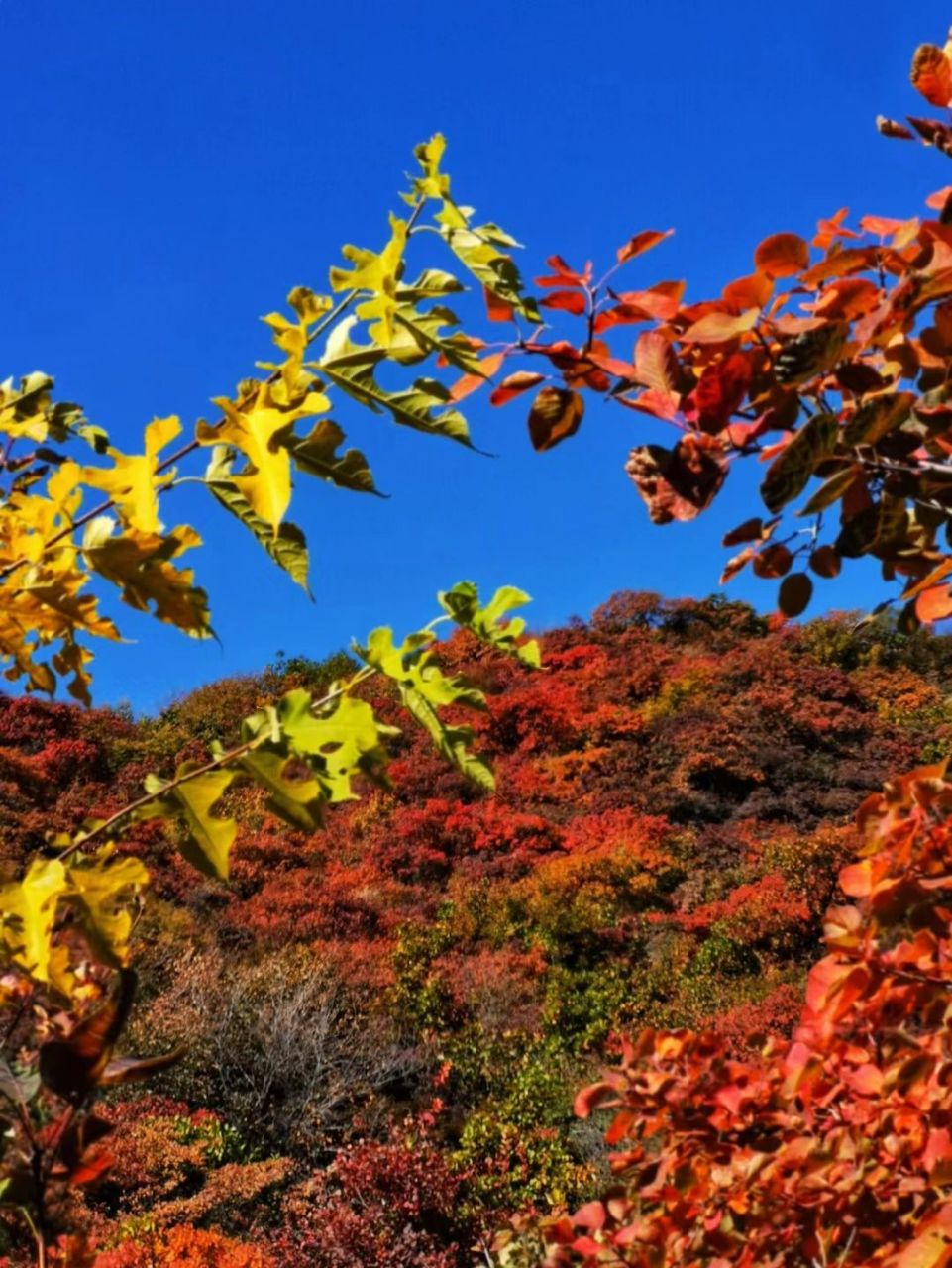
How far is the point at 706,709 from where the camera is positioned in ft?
39.2

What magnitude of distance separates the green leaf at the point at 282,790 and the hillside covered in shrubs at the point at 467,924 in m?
0.41

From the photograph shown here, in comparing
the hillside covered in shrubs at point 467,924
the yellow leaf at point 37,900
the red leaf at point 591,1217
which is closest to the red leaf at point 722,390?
the yellow leaf at point 37,900

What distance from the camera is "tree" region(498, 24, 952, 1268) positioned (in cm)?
58

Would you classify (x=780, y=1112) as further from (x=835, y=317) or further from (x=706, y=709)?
(x=706, y=709)

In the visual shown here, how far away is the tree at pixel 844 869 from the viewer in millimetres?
581

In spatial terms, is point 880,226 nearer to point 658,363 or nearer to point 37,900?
point 658,363

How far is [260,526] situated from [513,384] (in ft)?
0.78

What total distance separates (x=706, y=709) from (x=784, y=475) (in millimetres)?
11825

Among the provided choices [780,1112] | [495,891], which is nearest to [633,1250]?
[780,1112]

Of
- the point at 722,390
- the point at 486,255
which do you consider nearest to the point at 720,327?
the point at 722,390

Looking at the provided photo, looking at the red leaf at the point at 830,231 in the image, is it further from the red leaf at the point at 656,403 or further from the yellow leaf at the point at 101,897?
the yellow leaf at the point at 101,897

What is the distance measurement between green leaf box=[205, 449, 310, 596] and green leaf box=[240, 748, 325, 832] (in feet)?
0.39

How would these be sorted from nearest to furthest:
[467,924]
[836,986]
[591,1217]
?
[836,986]
[591,1217]
[467,924]

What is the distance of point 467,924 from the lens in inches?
329
